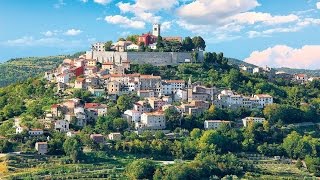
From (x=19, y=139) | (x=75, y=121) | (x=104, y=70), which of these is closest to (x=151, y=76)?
(x=104, y=70)

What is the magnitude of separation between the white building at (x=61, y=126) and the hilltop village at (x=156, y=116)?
78 millimetres

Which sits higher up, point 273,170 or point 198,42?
point 198,42

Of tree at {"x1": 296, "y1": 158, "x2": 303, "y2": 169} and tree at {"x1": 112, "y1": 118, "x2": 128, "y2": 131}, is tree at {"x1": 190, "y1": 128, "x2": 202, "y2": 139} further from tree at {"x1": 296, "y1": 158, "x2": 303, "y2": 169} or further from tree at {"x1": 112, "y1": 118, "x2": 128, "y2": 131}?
tree at {"x1": 296, "y1": 158, "x2": 303, "y2": 169}

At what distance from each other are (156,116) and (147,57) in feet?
50.4

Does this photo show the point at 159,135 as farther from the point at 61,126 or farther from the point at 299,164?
the point at 299,164

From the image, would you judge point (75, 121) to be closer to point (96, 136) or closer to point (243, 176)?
point (96, 136)

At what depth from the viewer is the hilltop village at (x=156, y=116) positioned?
43938 mm

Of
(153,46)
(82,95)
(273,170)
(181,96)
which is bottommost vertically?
(273,170)

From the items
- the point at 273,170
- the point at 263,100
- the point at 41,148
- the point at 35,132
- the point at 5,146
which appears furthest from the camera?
the point at 263,100

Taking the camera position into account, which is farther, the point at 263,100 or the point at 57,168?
the point at 263,100

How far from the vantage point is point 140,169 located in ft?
134

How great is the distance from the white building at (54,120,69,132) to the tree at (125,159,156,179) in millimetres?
8886

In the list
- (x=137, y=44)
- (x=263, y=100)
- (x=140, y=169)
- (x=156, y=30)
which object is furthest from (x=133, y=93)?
(x=156, y=30)

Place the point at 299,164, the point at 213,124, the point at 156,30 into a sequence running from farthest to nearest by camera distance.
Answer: the point at 156,30 → the point at 213,124 → the point at 299,164
